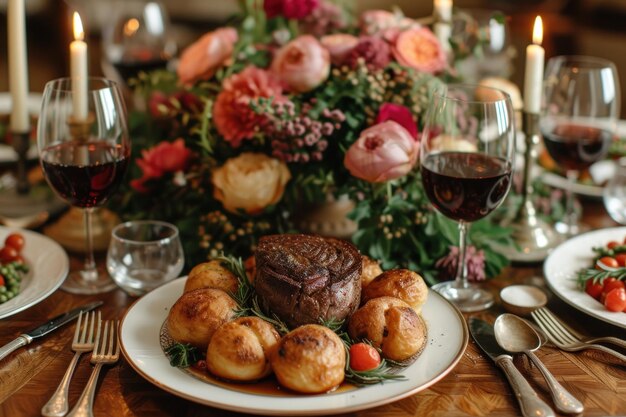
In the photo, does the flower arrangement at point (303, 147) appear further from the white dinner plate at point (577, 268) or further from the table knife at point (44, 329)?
the table knife at point (44, 329)

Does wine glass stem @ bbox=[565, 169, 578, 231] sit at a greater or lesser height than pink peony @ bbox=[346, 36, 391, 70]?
lesser

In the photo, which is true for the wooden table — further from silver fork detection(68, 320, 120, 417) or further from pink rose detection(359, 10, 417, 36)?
pink rose detection(359, 10, 417, 36)

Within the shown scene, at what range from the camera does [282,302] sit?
1.20m

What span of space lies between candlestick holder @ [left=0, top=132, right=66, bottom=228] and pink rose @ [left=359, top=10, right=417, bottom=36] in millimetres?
906

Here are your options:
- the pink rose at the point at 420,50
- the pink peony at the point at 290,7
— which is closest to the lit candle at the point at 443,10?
the pink rose at the point at 420,50

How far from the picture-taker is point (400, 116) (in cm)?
155

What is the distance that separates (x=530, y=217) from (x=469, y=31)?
0.53 meters

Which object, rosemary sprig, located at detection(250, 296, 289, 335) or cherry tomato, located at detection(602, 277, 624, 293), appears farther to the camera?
cherry tomato, located at detection(602, 277, 624, 293)

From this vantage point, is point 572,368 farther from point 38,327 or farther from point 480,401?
point 38,327

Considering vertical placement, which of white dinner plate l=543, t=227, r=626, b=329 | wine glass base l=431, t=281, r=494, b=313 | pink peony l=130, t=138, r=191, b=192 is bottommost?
wine glass base l=431, t=281, r=494, b=313

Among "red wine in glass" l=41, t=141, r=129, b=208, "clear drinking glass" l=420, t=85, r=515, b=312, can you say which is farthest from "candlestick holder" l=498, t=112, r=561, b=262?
"red wine in glass" l=41, t=141, r=129, b=208

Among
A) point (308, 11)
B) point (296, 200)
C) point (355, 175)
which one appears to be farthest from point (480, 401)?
point (308, 11)

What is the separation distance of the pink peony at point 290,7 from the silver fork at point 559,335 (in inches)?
35.1

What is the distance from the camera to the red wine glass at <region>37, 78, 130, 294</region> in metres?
1.48
